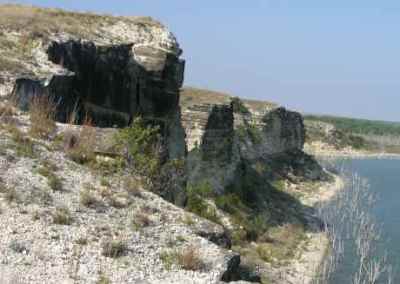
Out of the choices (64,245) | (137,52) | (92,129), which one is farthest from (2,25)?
(64,245)

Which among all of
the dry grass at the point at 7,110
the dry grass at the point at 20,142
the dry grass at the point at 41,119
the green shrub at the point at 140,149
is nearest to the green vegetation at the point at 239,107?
the green shrub at the point at 140,149

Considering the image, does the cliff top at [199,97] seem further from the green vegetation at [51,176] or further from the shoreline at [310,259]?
the green vegetation at [51,176]

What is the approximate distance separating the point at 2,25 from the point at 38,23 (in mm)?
1561

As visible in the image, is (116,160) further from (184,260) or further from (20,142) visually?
(184,260)

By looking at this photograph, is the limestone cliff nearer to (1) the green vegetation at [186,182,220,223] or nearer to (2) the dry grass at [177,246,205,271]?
(2) the dry grass at [177,246,205,271]

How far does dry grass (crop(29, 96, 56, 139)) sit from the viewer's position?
48.6 ft

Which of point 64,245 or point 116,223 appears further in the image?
point 116,223

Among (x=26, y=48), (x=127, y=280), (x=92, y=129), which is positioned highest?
(x=26, y=48)

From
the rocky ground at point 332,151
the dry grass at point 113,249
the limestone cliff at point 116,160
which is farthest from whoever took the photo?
the rocky ground at point 332,151

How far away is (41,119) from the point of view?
49.6 ft

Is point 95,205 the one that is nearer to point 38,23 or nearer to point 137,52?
point 38,23

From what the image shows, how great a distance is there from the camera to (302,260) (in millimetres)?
35094

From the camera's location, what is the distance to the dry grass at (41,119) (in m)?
14.8

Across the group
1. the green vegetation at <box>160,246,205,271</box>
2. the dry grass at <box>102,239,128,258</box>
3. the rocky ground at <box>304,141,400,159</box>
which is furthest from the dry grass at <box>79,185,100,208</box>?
the rocky ground at <box>304,141,400,159</box>
